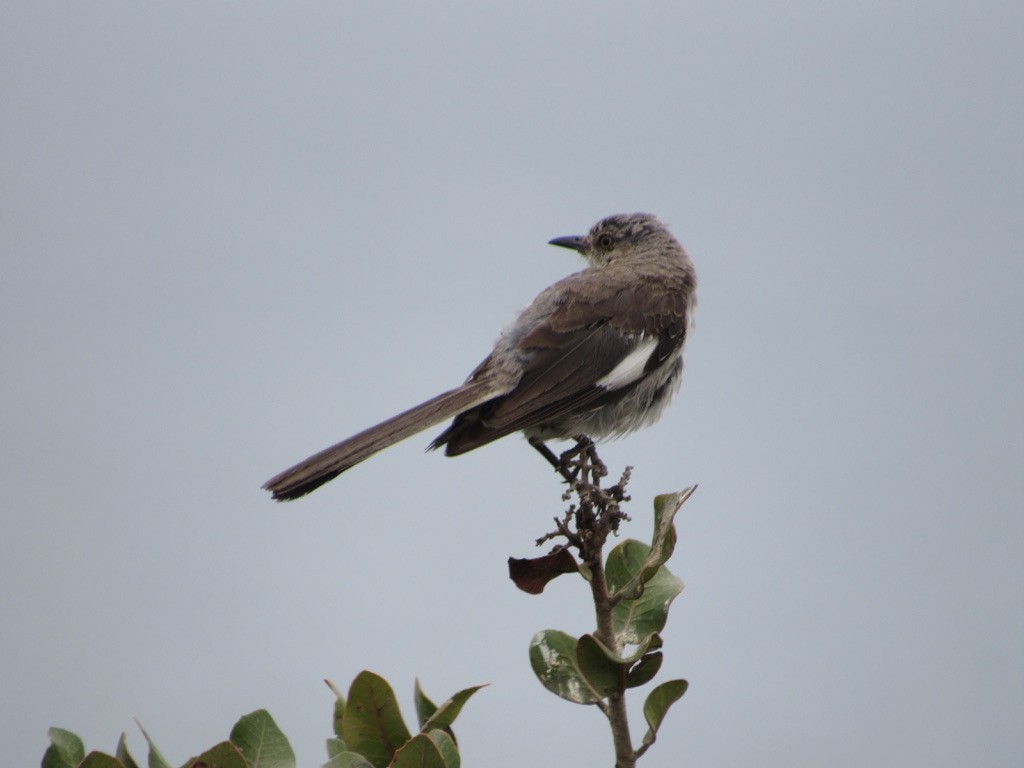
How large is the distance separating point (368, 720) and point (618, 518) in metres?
1.16

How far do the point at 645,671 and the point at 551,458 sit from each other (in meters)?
2.05

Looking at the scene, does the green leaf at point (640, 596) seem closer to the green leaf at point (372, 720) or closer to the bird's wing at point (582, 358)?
the green leaf at point (372, 720)

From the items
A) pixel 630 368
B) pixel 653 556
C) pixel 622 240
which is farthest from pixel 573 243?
pixel 653 556

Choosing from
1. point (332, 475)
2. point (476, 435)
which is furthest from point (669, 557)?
point (476, 435)

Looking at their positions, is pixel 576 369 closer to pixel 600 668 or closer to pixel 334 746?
pixel 600 668

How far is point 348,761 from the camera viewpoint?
2.27 meters

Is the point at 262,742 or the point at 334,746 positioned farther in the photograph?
the point at 334,746

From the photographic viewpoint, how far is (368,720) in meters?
2.37

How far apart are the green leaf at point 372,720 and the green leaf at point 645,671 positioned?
508 mm

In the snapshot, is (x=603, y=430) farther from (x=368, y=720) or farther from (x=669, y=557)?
(x=368, y=720)

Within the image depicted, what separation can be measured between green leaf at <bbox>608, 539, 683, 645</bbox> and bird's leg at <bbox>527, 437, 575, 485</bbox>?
4.10 ft

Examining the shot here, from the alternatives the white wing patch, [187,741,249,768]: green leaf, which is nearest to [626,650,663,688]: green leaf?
[187,741,249,768]: green leaf

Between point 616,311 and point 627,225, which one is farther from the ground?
point 627,225

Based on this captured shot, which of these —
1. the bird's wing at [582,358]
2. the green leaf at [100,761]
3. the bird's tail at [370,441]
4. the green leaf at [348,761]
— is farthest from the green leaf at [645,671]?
the bird's wing at [582,358]
